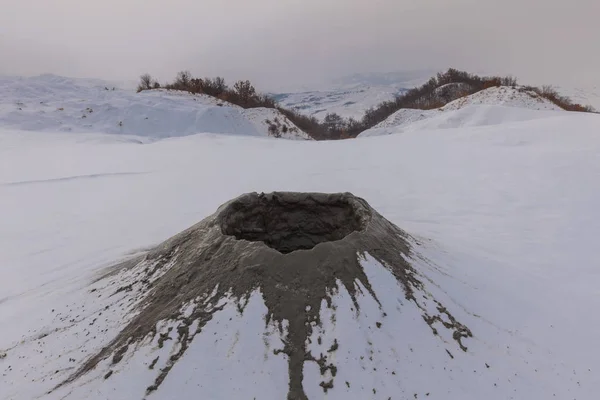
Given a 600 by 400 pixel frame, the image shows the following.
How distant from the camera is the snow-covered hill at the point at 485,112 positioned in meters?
14.8

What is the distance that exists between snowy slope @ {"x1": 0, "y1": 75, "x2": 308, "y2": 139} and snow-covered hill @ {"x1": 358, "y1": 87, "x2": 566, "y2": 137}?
9311 millimetres

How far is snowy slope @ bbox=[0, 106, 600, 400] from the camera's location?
94.3 inches

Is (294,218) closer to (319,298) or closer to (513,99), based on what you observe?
(319,298)

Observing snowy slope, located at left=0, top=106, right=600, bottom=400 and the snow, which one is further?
the snow

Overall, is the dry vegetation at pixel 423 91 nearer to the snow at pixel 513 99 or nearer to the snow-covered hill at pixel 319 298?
the snow at pixel 513 99

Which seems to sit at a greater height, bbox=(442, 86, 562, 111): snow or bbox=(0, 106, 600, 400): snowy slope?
bbox=(442, 86, 562, 111): snow

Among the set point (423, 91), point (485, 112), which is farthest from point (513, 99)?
point (423, 91)

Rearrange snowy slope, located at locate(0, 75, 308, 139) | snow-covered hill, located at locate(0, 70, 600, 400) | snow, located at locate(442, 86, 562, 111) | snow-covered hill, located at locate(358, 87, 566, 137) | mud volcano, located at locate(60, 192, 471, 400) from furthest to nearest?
1. snow, located at locate(442, 86, 562, 111)
2. snowy slope, located at locate(0, 75, 308, 139)
3. snow-covered hill, located at locate(358, 87, 566, 137)
4. mud volcano, located at locate(60, 192, 471, 400)
5. snow-covered hill, located at locate(0, 70, 600, 400)

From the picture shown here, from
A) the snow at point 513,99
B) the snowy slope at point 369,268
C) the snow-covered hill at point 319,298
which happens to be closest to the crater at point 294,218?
the snow-covered hill at point 319,298

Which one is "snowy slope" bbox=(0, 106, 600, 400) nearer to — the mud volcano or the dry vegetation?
the mud volcano

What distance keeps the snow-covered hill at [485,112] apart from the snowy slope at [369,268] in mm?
4258

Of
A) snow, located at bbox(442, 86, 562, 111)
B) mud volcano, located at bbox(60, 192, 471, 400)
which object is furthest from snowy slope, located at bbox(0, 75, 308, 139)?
mud volcano, located at bbox(60, 192, 471, 400)

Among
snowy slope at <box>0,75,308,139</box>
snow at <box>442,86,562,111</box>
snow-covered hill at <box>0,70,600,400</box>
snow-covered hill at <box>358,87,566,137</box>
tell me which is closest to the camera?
snow-covered hill at <box>0,70,600,400</box>

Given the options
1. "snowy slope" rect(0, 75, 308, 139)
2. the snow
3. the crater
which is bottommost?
the crater
